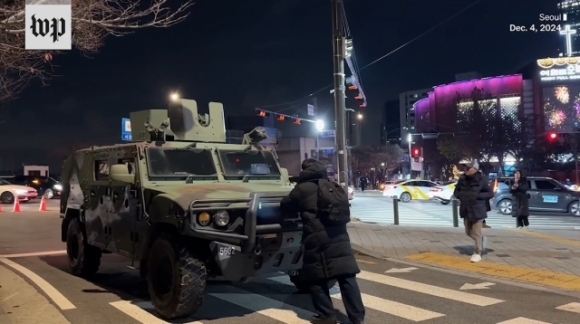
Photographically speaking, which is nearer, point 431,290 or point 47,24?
point 47,24

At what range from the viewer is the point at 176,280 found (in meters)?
6.12

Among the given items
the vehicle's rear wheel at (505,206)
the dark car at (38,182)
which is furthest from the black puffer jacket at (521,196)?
the dark car at (38,182)

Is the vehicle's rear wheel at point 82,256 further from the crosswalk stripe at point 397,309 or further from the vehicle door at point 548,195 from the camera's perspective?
the vehicle door at point 548,195

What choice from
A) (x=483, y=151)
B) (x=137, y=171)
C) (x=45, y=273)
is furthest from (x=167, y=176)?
(x=483, y=151)

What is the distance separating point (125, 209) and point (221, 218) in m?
2.18

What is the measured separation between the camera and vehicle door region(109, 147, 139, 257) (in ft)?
24.2

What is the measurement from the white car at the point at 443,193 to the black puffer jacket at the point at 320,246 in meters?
24.1

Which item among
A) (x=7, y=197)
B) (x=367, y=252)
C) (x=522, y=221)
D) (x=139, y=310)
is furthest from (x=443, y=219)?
(x=7, y=197)

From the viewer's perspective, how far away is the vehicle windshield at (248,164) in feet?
25.8

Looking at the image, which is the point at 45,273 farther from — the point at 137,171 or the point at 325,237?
the point at 325,237

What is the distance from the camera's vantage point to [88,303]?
24.0 feet

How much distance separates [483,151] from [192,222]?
55.9 meters

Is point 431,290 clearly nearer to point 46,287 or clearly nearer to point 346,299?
point 346,299

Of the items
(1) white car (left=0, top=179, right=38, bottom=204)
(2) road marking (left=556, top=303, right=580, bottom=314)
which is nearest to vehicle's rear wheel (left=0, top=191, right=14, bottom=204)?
(1) white car (left=0, top=179, right=38, bottom=204)
